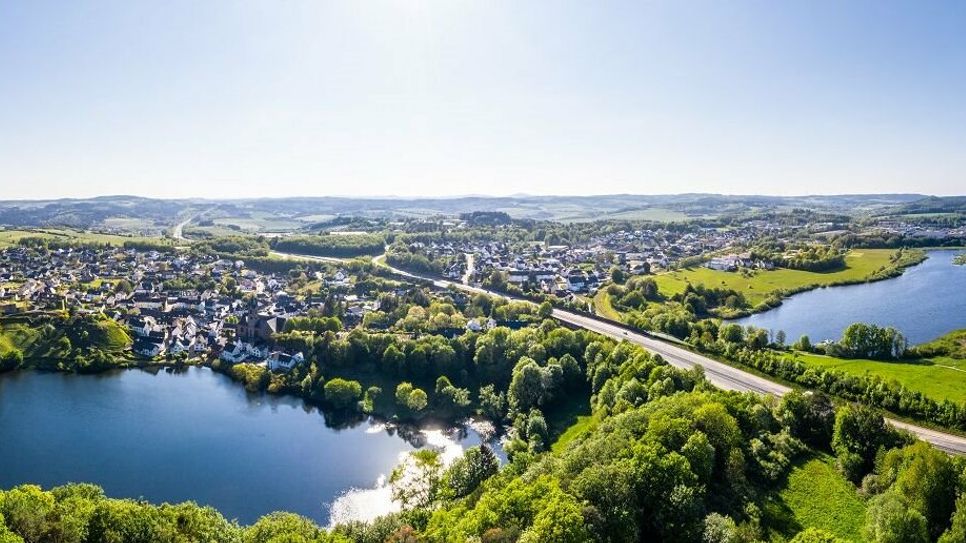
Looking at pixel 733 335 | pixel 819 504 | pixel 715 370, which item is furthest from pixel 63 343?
pixel 819 504

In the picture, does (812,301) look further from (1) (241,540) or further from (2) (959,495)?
(1) (241,540)

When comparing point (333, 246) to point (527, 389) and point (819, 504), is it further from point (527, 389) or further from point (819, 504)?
point (819, 504)

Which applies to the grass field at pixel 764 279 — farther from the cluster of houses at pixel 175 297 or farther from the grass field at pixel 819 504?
the grass field at pixel 819 504

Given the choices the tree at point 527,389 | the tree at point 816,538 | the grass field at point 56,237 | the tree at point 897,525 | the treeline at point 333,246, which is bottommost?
the tree at point 527,389

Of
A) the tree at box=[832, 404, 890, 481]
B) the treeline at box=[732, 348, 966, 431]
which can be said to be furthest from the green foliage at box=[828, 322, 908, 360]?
the tree at box=[832, 404, 890, 481]

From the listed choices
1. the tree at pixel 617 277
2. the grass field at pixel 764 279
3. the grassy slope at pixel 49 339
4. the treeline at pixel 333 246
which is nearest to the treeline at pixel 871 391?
the grass field at pixel 764 279

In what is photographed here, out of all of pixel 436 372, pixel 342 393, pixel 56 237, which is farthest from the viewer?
pixel 56 237
